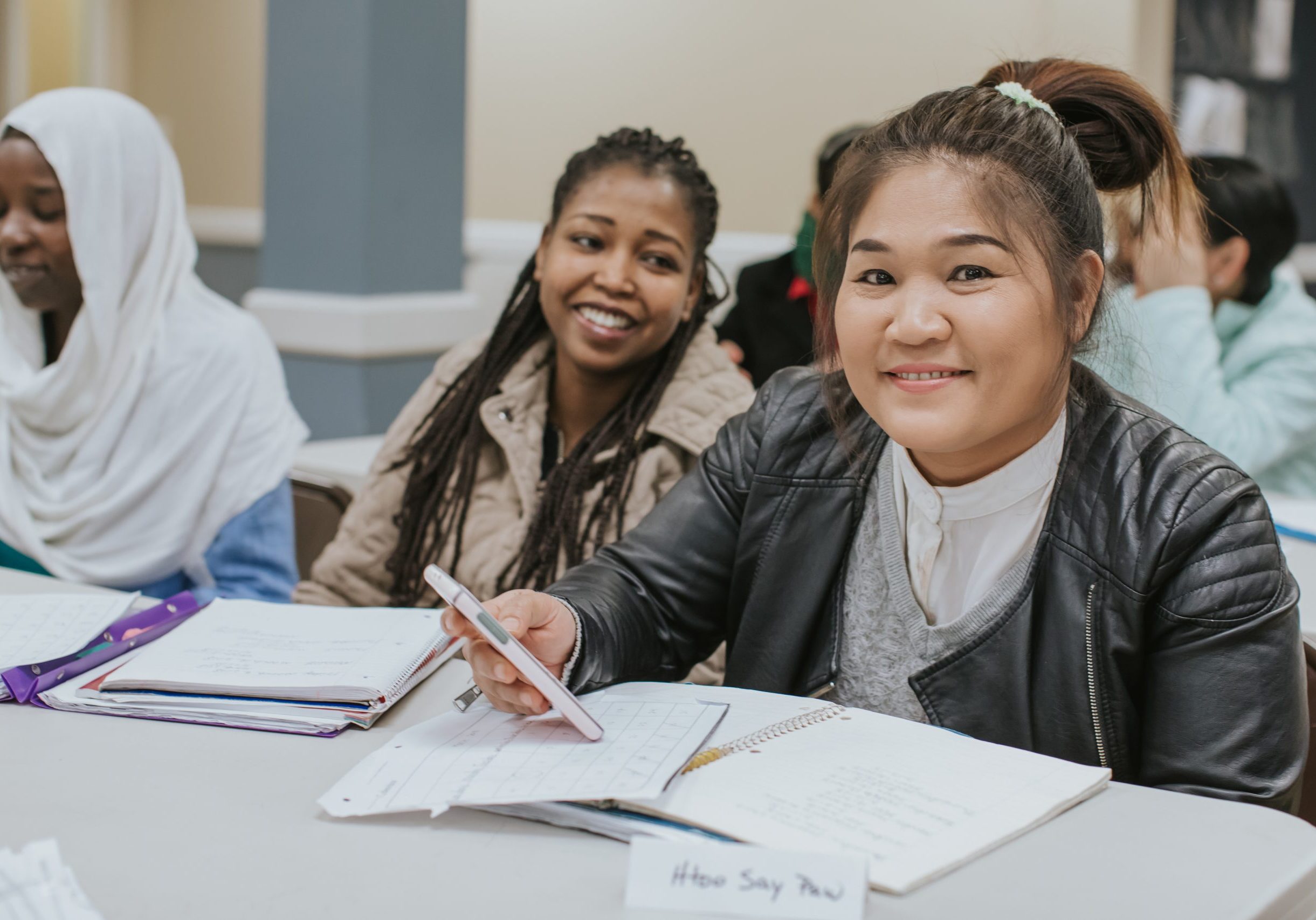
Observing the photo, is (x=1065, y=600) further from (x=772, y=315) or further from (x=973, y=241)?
(x=772, y=315)

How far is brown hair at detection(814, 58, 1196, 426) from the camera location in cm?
120

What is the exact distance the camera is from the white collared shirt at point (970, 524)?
4.09 feet

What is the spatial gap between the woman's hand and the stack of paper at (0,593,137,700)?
427mm

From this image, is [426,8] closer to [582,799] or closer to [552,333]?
[552,333]

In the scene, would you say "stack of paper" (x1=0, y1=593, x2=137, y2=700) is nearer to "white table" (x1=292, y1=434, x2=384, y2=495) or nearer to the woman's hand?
the woman's hand

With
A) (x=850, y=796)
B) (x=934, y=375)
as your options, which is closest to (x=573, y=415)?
(x=934, y=375)

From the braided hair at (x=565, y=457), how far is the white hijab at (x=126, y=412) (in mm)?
317

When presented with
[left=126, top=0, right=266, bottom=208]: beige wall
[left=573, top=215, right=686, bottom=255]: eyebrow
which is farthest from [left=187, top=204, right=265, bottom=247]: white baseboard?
[left=573, top=215, right=686, bottom=255]: eyebrow

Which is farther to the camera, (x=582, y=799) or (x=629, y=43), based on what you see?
(x=629, y=43)

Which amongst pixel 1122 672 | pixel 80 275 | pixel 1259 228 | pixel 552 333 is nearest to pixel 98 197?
pixel 80 275

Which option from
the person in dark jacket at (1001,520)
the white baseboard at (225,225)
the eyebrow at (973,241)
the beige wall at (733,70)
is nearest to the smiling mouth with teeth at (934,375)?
the person in dark jacket at (1001,520)

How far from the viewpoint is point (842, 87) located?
4.40m

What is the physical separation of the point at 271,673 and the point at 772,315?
245 cm

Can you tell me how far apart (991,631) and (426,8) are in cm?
277
